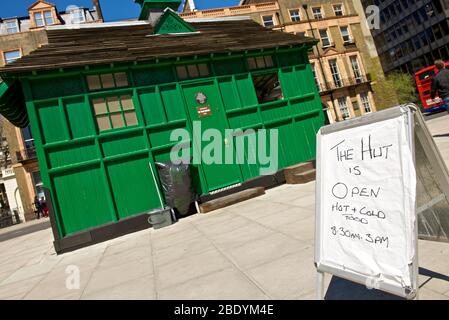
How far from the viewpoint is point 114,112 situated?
830cm

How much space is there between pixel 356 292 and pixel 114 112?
731 cm

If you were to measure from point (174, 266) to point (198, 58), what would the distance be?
6.67 m

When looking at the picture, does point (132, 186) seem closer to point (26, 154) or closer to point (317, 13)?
point (26, 154)

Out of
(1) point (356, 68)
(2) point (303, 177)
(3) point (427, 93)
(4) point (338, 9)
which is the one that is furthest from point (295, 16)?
(2) point (303, 177)

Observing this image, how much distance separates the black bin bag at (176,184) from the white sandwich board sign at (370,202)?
5578 mm

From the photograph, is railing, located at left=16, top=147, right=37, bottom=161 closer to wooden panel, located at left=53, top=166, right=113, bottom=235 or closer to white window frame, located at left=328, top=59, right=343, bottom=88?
wooden panel, located at left=53, top=166, right=113, bottom=235

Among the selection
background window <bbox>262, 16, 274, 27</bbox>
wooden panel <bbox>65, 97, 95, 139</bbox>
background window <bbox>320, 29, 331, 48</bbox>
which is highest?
background window <bbox>262, 16, 274, 27</bbox>

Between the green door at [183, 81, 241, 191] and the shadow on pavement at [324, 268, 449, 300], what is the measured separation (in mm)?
6211

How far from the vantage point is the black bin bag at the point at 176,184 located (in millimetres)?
7977

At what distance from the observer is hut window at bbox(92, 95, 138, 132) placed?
816 cm

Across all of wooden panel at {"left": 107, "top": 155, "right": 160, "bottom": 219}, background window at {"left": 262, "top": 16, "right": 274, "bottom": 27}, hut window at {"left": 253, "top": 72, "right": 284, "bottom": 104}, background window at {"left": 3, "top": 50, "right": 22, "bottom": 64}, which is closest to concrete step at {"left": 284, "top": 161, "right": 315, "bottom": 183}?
wooden panel at {"left": 107, "top": 155, "right": 160, "bottom": 219}

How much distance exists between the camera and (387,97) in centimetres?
3500
